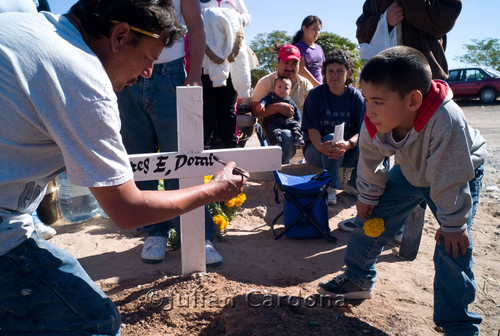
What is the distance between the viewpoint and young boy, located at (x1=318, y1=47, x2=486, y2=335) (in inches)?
82.2

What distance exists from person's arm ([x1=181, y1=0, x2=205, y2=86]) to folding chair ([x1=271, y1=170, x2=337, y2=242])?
1.35 metres

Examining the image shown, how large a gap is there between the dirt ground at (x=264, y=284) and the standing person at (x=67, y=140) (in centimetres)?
77

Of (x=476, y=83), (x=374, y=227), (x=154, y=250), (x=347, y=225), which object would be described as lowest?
(x=347, y=225)

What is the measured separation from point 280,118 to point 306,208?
1745mm

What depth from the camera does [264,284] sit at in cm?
289

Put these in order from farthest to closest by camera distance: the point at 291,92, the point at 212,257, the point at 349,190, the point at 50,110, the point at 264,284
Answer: the point at 291,92 < the point at 349,190 < the point at 212,257 < the point at 264,284 < the point at 50,110

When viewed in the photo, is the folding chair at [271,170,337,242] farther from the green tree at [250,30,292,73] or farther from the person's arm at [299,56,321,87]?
the green tree at [250,30,292,73]

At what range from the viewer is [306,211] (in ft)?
12.3

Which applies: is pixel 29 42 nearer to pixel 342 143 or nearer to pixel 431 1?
pixel 431 1

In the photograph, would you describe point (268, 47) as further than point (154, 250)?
Yes

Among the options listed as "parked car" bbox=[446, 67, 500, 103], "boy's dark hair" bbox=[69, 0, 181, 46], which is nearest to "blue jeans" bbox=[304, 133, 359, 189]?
"boy's dark hair" bbox=[69, 0, 181, 46]

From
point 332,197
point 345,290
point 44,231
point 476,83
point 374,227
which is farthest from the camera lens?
point 476,83

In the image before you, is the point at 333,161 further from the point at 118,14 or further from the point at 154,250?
the point at 118,14

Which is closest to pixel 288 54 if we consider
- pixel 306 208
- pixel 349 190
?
pixel 349 190
